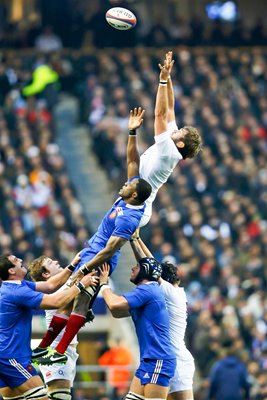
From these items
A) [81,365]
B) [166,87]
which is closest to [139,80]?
[81,365]

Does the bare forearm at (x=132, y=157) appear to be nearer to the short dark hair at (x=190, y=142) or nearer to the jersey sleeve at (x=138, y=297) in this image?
the short dark hair at (x=190, y=142)

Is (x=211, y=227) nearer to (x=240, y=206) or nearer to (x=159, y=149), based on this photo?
(x=240, y=206)

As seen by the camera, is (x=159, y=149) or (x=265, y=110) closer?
(x=159, y=149)

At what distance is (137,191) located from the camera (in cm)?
1513

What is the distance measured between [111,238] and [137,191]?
21.9 inches

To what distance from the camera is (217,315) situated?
24203mm

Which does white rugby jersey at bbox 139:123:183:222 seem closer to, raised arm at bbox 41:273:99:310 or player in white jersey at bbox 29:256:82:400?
raised arm at bbox 41:273:99:310

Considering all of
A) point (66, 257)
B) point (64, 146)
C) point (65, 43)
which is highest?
point (65, 43)

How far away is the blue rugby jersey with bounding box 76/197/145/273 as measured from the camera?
15.1 meters

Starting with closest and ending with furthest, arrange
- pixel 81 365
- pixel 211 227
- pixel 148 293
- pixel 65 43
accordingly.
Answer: pixel 148 293, pixel 81 365, pixel 211 227, pixel 65 43

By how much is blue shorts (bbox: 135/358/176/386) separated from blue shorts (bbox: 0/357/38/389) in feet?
3.93

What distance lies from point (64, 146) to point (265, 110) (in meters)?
4.36

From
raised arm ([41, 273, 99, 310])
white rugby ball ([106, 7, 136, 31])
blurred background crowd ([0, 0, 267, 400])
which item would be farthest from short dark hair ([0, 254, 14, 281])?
blurred background crowd ([0, 0, 267, 400])

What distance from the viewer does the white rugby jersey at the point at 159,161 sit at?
15469 mm
